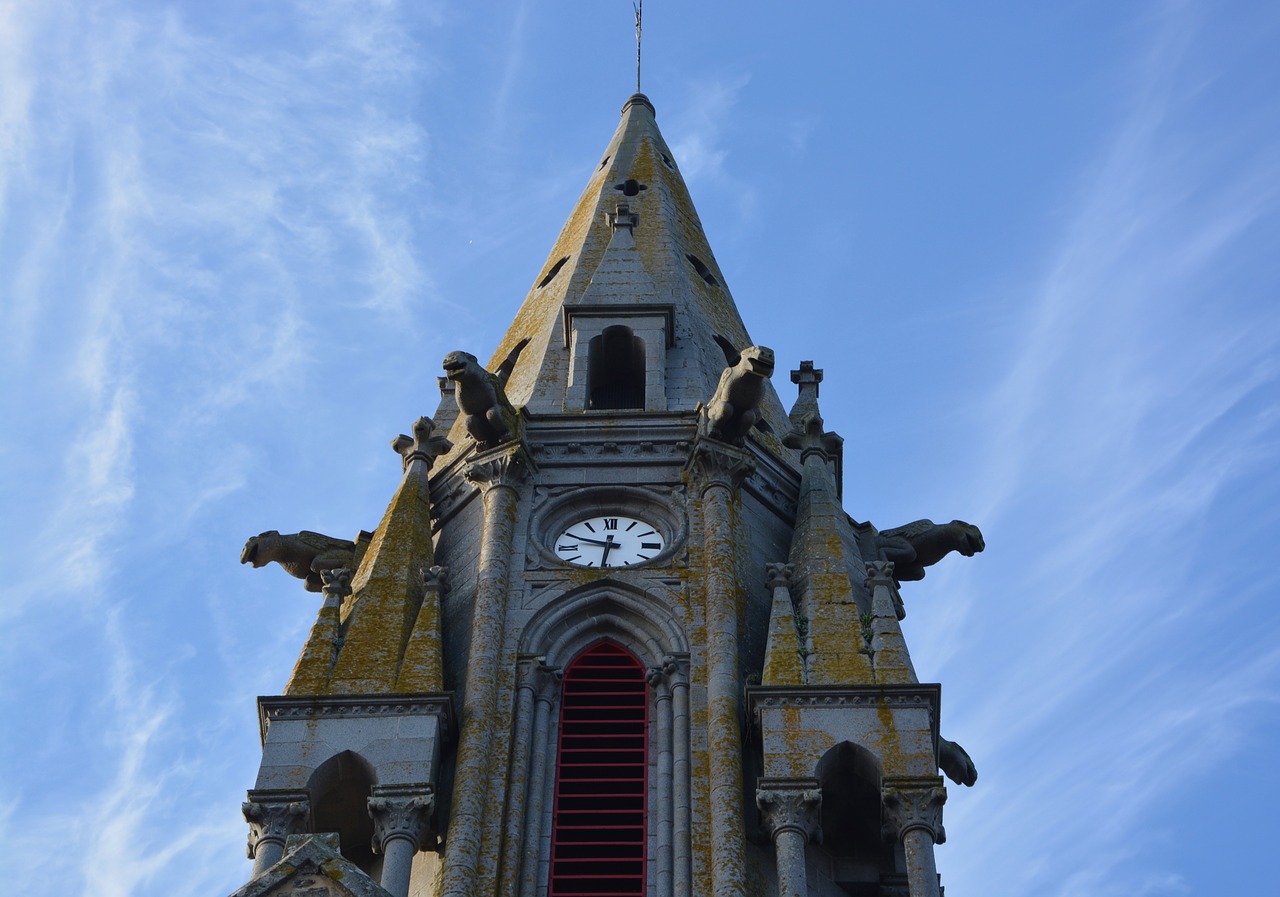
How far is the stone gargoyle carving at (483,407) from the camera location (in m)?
34.7

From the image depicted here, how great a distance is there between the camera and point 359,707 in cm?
3073

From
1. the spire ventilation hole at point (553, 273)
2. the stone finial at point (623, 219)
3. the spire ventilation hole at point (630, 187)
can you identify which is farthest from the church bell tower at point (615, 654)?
the spire ventilation hole at point (630, 187)

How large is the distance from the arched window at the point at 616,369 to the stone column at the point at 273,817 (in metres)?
10.6

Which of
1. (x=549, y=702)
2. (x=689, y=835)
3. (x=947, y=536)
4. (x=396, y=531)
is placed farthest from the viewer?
(x=947, y=536)

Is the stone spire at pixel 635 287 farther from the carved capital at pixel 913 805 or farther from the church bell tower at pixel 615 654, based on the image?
the carved capital at pixel 913 805

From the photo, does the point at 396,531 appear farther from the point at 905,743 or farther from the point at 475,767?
the point at 905,743

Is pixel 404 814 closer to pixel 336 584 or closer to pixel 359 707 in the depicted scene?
pixel 359 707

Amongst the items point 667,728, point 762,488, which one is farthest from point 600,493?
point 667,728

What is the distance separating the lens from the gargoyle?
37.0 m

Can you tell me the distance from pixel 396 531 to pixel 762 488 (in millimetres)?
5075

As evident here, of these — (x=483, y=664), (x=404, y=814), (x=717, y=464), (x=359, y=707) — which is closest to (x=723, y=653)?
(x=483, y=664)

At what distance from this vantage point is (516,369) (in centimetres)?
3947

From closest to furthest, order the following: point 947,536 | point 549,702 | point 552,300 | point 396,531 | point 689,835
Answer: point 689,835
point 549,702
point 396,531
point 947,536
point 552,300

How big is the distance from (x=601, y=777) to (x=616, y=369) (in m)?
9.67
